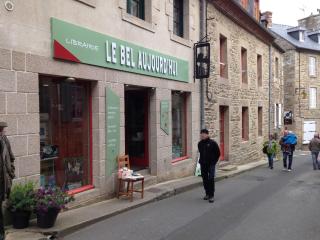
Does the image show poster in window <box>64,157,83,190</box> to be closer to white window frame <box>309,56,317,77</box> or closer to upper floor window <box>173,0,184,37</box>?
upper floor window <box>173,0,184,37</box>

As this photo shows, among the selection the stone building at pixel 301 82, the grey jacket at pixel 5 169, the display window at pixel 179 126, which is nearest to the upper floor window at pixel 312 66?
the stone building at pixel 301 82

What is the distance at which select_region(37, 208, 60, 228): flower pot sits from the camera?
583 centimetres

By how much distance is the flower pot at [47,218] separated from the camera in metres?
5.83

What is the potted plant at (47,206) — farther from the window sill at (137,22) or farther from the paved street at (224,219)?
the window sill at (137,22)

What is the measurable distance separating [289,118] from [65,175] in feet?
90.3

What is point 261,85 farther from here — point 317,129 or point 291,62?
point 317,129

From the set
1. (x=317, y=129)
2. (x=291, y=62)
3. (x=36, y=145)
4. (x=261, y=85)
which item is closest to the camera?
(x=36, y=145)

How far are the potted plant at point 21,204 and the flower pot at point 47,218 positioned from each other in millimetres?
170

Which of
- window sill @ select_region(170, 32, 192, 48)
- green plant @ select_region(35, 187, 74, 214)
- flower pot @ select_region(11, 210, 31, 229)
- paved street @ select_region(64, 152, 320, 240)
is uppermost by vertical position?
window sill @ select_region(170, 32, 192, 48)

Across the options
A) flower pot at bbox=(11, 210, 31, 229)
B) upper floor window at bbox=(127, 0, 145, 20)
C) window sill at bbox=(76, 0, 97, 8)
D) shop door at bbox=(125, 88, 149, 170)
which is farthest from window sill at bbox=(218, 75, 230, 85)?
flower pot at bbox=(11, 210, 31, 229)

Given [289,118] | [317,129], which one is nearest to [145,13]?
[289,118]

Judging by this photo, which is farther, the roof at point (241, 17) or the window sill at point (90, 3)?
the roof at point (241, 17)

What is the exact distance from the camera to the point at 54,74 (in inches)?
273

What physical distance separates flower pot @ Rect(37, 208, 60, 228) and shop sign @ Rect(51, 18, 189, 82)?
260cm
